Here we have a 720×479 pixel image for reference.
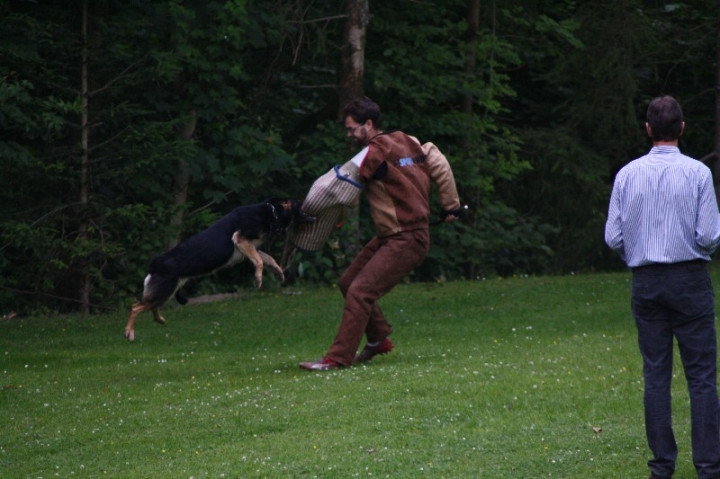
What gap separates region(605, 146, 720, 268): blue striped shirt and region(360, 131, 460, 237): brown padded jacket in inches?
150

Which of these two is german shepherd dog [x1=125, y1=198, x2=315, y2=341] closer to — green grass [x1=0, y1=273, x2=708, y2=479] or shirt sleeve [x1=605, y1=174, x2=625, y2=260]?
green grass [x1=0, y1=273, x2=708, y2=479]

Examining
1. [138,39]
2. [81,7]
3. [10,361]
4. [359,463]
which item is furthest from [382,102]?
[359,463]

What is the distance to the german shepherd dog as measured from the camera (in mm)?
9484

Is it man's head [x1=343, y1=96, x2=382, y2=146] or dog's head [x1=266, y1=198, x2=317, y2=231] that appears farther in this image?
dog's head [x1=266, y1=198, x2=317, y2=231]

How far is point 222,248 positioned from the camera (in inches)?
373

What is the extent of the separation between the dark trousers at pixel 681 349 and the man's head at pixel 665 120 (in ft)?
2.17

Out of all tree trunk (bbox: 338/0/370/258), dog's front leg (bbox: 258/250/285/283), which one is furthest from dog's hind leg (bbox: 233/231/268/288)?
tree trunk (bbox: 338/0/370/258)

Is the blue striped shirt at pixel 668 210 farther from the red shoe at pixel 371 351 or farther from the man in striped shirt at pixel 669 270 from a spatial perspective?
the red shoe at pixel 371 351

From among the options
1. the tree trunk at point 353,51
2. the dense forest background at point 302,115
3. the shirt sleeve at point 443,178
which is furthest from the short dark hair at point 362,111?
the tree trunk at point 353,51

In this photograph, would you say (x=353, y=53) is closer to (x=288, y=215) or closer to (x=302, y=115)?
(x=302, y=115)

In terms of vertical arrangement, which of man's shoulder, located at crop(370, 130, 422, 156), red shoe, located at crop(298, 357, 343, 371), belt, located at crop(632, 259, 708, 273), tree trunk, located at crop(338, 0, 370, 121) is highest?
tree trunk, located at crop(338, 0, 370, 121)

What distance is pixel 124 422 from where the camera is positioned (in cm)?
809

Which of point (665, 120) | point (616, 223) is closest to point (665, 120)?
point (665, 120)

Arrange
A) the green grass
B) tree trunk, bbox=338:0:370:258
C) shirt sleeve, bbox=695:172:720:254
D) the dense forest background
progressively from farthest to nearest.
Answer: tree trunk, bbox=338:0:370:258 < the dense forest background < the green grass < shirt sleeve, bbox=695:172:720:254
